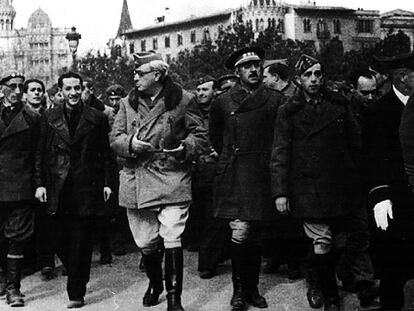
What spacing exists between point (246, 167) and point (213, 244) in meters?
1.97

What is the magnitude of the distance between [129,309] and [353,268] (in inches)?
84.5

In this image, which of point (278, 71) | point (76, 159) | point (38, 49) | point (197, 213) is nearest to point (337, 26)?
point (38, 49)

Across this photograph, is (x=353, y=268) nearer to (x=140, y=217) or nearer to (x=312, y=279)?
(x=312, y=279)

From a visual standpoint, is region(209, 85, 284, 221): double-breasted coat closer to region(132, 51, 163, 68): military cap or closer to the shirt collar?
region(132, 51, 163, 68): military cap

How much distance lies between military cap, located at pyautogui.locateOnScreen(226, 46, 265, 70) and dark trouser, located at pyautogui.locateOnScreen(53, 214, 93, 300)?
2088 mm

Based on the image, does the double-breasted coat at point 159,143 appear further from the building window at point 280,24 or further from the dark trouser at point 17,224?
the building window at point 280,24

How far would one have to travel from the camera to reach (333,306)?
6.66 m

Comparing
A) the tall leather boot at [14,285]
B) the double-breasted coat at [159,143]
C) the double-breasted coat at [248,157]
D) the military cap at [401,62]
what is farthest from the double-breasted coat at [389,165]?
the tall leather boot at [14,285]

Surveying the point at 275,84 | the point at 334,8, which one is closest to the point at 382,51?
the point at 334,8

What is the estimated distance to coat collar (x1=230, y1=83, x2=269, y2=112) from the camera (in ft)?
23.3

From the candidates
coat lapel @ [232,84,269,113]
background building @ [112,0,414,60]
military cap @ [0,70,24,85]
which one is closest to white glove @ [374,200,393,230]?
coat lapel @ [232,84,269,113]

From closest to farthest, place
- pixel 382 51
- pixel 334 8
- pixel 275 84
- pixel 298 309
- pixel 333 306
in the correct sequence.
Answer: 1. pixel 333 306
2. pixel 298 309
3. pixel 275 84
4. pixel 382 51
5. pixel 334 8

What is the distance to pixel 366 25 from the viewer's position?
88.9 metres

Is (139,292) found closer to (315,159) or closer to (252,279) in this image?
(252,279)
